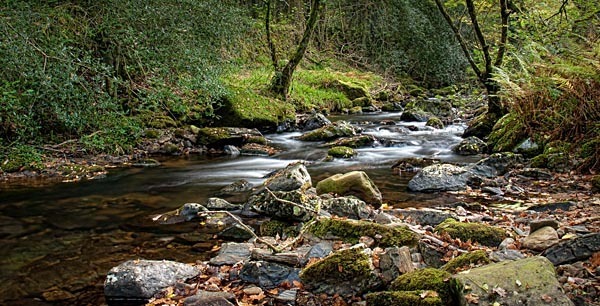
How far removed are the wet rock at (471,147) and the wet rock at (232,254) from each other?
7.29 m

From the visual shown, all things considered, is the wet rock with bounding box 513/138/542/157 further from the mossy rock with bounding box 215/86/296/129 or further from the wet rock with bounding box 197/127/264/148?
the mossy rock with bounding box 215/86/296/129

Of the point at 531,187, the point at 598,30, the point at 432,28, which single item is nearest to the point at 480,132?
the point at 598,30

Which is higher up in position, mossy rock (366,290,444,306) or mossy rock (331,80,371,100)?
mossy rock (331,80,371,100)

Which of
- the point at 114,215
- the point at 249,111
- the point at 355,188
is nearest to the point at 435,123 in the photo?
the point at 249,111

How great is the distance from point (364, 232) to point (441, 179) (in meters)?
3.48

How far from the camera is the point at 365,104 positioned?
2097cm

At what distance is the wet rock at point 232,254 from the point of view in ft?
14.9

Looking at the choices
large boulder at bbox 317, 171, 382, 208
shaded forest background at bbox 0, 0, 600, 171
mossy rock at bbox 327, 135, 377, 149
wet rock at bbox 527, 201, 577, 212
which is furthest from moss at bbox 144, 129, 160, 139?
wet rock at bbox 527, 201, 577, 212

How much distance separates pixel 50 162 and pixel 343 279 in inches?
306

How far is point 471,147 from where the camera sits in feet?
36.1

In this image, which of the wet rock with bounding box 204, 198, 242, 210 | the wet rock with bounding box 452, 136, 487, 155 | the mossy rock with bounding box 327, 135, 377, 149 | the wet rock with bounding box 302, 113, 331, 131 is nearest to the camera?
the wet rock with bounding box 204, 198, 242, 210

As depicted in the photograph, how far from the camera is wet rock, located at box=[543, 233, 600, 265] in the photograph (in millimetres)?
3414

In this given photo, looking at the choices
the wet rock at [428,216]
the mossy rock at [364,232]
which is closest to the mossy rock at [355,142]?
the wet rock at [428,216]

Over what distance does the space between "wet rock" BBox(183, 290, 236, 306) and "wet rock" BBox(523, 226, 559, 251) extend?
92.1 inches
